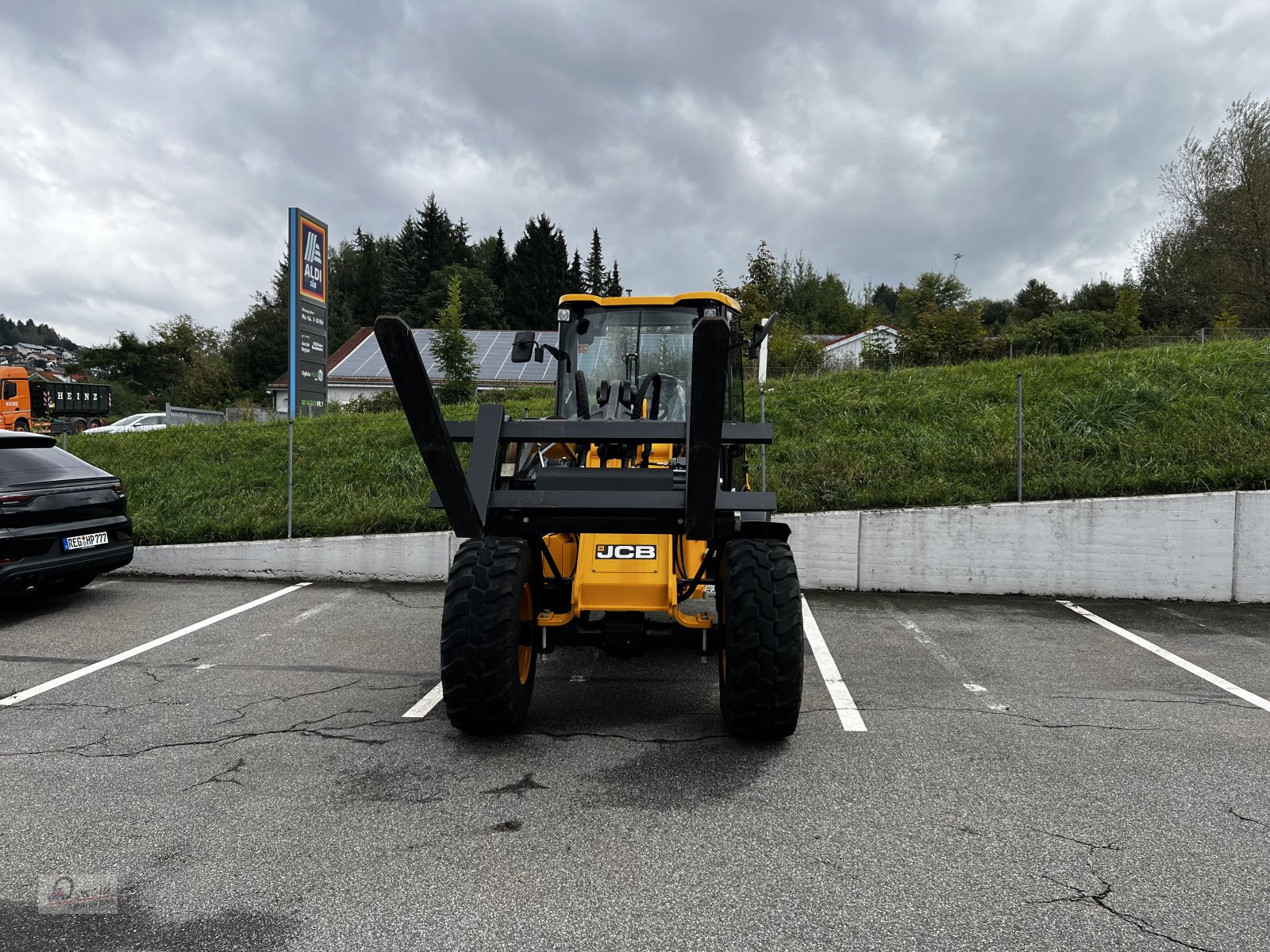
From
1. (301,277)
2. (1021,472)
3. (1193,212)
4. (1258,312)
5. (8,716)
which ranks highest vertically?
(1193,212)

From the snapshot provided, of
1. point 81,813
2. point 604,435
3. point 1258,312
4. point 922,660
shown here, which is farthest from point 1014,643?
point 1258,312

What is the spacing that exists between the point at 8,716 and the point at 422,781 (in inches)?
106

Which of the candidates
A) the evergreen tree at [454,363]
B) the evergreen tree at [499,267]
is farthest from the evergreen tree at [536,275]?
the evergreen tree at [454,363]

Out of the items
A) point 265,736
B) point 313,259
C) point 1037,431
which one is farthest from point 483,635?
point 313,259

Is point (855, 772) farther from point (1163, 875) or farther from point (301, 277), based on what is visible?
point (301, 277)

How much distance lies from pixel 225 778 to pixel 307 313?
13.5m

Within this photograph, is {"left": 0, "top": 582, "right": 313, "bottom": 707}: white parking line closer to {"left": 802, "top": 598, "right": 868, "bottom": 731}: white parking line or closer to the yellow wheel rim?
the yellow wheel rim

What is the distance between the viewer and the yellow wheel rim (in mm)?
4172

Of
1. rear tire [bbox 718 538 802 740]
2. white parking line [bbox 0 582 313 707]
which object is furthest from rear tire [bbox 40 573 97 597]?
rear tire [bbox 718 538 802 740]

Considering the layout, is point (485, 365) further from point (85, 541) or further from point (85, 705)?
point (85, 705)

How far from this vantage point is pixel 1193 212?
1061 inches

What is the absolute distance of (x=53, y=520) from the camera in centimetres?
685

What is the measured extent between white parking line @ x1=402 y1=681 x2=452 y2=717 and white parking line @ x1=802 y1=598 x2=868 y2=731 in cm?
220

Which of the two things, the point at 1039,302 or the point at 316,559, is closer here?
the point at 316,559
